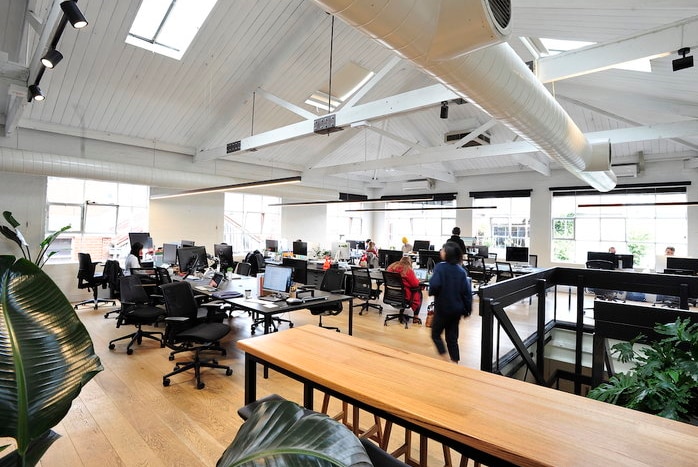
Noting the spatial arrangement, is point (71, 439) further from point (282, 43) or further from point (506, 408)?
point (282, 43)

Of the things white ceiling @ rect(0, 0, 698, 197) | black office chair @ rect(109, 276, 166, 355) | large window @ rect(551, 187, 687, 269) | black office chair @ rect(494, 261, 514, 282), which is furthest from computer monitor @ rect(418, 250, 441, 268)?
black office chair @ rect(109, 276, 166, 355)

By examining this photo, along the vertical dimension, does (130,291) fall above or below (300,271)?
below

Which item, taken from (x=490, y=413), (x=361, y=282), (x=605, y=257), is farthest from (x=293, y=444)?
(x=605, y=257)

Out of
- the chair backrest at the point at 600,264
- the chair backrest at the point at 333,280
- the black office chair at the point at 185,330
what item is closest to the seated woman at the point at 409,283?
the chair backrest at the point at 333,280

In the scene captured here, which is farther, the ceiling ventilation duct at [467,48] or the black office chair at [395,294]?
the black office chair at [395,294]

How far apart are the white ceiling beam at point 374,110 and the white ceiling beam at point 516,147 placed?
110 inches

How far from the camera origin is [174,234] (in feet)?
31.5

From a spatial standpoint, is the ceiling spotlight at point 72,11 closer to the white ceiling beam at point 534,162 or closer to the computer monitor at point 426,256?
the computer monitor at point 426,256

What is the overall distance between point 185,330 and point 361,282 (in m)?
3.71

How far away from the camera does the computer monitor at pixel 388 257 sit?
8.88m

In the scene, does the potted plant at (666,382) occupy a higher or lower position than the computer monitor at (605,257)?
lower

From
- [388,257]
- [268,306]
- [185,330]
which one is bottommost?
[185,330]

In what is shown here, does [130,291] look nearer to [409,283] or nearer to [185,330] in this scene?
[185,330]

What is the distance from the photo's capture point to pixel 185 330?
404cm
